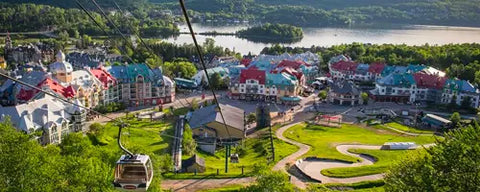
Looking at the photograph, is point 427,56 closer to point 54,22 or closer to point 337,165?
point 337,165

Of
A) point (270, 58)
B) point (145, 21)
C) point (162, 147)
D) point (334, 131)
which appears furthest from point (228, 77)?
point (145, 21)

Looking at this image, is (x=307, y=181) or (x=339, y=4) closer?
(x=307, y=181)

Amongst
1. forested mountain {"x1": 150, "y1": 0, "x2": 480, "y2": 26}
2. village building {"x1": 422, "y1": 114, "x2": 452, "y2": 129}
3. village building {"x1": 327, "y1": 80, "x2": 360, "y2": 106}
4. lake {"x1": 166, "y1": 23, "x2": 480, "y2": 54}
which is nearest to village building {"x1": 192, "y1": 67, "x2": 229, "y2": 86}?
village building {"x1": 327, "y1": 80, "x2": 360, "y2": 106}

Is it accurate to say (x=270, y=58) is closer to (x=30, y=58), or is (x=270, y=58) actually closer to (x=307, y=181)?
(x=30, y=58)

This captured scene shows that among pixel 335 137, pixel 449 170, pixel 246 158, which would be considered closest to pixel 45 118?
pixel 246 158

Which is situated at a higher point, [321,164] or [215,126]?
→ [215,126]

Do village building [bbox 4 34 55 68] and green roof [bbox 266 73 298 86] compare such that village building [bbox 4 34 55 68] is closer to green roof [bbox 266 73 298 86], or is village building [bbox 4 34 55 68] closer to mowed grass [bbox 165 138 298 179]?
green roof [bbox 266 73 298 86]
